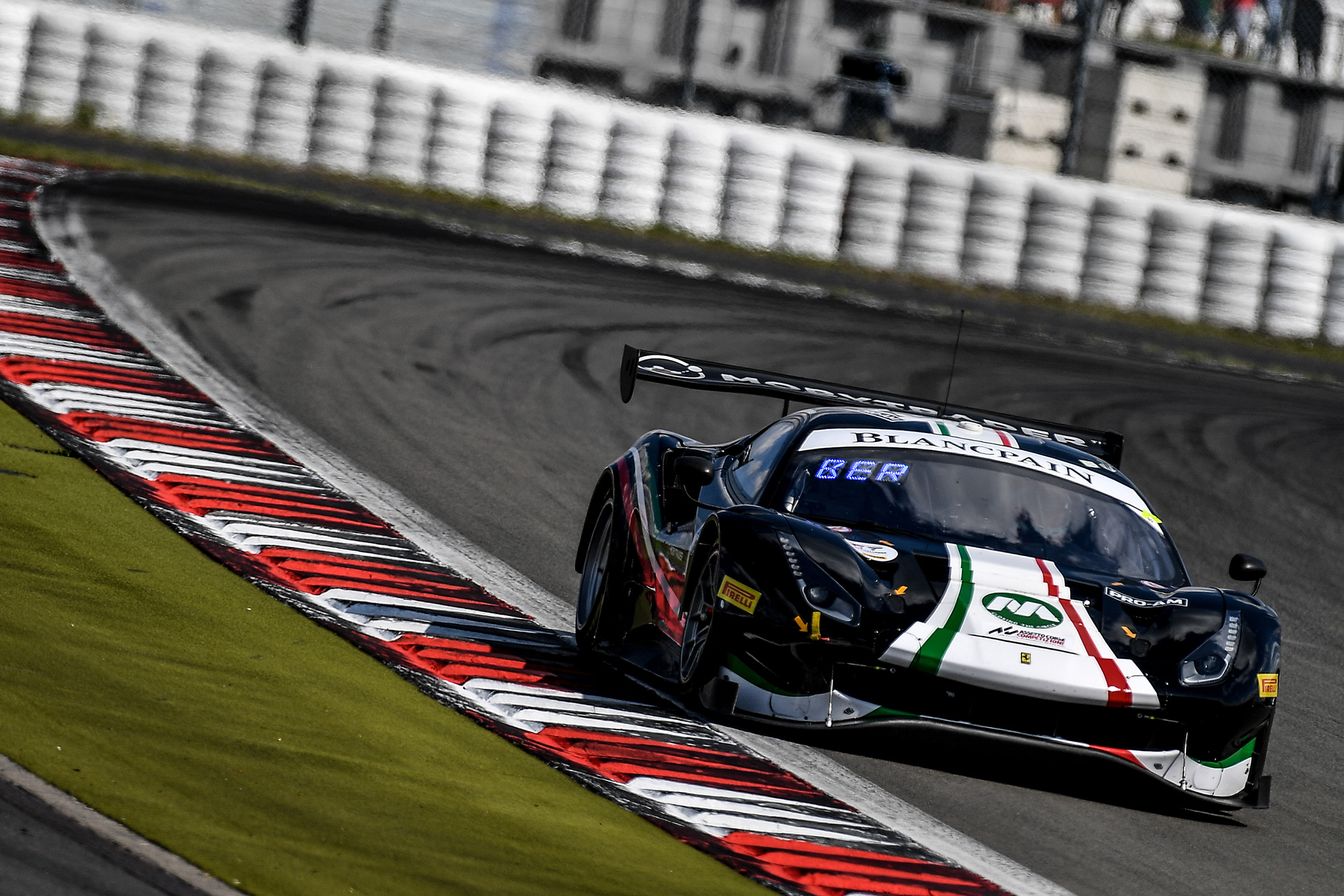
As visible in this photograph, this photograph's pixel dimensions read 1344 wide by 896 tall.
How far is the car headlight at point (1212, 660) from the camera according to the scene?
254 inches

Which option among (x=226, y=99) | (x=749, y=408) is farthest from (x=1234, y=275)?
(x=226, y=99)

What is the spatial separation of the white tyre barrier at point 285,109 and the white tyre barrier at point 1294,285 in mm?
10291

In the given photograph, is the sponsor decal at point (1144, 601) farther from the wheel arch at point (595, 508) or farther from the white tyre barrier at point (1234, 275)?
the white tyre barrier at point (1234, 275)

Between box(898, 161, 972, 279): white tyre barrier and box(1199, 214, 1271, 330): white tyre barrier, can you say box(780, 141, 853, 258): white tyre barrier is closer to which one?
box(898, 161, 972, 279): white tyre barrier

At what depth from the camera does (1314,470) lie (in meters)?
14.5

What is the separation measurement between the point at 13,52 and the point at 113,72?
109 cm

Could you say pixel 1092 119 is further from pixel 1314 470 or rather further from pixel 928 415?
pixel 928 415

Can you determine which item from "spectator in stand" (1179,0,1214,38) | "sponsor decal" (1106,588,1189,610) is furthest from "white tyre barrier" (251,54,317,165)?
"sponsor decal" (1106,588,1189,610)

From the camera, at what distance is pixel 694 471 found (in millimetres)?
7105

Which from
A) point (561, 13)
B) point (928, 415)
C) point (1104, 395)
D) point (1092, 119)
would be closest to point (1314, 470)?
point (1104, 395)

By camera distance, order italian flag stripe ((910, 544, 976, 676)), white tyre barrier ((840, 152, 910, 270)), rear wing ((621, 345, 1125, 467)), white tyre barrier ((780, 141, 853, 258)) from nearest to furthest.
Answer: italian flag stripe ((910, 544, 976, 676)) → rear wing ((621, 345, 1125, 467)) → white tyre barrier ((780, 141, 853, 258)) → white tyre barrier ((840, 152, 910, 270))

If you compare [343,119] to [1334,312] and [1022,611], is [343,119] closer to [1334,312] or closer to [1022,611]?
[1334,312]

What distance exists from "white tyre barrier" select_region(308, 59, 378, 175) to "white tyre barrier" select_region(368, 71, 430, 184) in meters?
0.10

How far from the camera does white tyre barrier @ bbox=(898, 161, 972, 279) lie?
21797 millimetres
